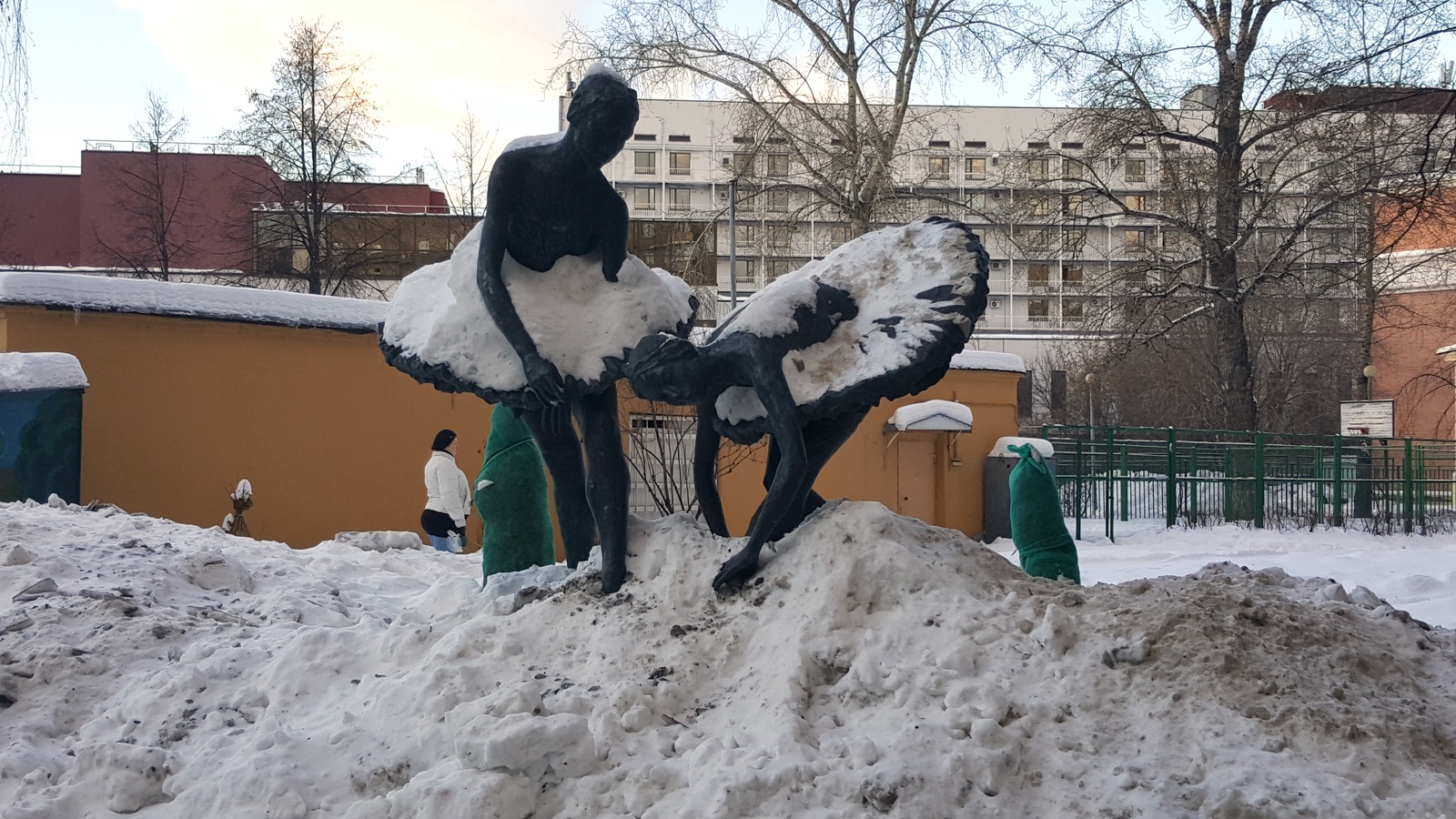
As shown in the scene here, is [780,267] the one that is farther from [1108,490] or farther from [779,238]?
[1108,490]

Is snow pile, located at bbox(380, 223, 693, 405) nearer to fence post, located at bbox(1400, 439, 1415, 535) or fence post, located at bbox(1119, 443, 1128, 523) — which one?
fence post, located at bbox(1119, 443, 1128, 523)

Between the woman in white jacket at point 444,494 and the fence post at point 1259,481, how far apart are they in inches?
383

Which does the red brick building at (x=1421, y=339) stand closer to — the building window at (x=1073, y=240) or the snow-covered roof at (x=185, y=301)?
the building window at (x=1073, y=240)

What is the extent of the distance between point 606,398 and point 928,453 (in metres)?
9.37

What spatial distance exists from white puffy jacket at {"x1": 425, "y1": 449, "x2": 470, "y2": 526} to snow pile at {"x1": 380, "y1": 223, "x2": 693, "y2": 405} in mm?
3362

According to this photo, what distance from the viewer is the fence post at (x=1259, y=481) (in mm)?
12680

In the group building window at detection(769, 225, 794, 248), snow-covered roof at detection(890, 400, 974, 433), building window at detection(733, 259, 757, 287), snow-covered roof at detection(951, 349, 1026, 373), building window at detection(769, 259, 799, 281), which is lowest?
snow-covered roof at detection(890, 400, 974, 433)

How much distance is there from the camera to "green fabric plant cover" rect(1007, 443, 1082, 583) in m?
4.91

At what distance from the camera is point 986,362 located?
13094 mm

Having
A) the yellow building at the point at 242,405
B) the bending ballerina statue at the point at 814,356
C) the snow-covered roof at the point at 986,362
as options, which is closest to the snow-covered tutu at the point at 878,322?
the bending ballerina statue at the point at 814,356

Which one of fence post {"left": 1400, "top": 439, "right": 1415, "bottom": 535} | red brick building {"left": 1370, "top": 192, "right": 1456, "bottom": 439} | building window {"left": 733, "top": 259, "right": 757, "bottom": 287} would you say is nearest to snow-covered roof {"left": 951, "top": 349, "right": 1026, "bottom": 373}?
fence post {"left": 1400, "top": 439, "right": 1415, "bottom": 535}

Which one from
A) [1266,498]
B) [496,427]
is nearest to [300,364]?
[496,427]

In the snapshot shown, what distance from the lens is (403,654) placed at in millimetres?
3506

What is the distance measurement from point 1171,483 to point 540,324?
36.1ft
